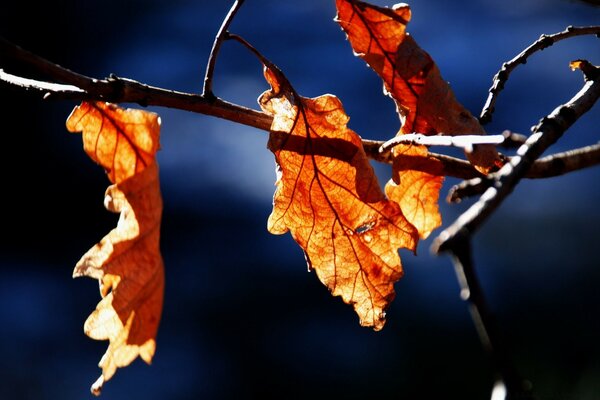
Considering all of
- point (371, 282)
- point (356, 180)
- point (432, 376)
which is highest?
point (356, 180)

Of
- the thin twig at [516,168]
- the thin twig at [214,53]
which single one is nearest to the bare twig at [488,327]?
the thin twig at [516,168]

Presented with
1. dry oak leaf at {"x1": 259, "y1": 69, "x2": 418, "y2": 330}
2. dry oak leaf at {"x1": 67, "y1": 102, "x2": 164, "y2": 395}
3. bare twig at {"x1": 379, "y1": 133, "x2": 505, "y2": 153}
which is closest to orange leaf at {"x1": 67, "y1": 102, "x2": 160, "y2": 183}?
dry oak leaf at {"x1": 67, "y1": 102, "x2": 164, "y2": 395}

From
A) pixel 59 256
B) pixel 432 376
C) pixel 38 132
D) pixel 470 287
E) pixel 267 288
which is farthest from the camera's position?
pixel 38 132

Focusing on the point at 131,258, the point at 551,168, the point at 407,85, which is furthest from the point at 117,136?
the point at 551,168

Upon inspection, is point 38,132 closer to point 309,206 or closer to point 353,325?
point 353,325

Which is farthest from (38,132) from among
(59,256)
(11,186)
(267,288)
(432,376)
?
Result: (432,376)

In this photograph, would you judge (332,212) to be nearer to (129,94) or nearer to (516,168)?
(129,94)
